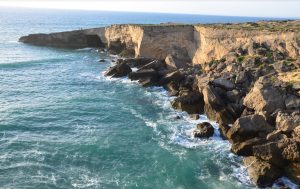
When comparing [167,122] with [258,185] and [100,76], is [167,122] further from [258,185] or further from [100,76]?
[100,76]

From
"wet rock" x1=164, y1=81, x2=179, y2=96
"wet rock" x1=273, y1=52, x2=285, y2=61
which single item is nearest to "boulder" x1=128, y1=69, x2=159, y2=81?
"wet rock" x1=164, y1=81, x2=179, y2=96

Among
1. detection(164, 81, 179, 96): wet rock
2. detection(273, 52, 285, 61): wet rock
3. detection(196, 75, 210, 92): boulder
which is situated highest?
detection(273, 52, 285, 61): wet rock

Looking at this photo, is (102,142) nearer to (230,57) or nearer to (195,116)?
(195,116)

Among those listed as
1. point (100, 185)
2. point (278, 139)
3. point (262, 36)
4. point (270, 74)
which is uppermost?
point (262, 36)

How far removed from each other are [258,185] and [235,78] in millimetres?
18547

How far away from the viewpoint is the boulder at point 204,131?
35281 mm

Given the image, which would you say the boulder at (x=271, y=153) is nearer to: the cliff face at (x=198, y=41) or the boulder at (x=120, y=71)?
the cliff face at (x=198, y=41)

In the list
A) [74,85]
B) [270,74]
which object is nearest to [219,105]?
[270,74]

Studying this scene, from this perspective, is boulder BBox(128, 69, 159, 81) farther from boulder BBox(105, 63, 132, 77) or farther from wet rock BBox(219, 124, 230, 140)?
wet rock BBox(219, 124, 230, 140)

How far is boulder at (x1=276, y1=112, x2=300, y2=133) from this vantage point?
31.4 metres

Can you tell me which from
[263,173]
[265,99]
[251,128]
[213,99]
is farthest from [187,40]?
[263,173]

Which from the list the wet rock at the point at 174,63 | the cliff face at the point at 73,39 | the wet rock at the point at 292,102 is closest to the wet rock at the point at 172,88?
the wet rock at the point at 174,63

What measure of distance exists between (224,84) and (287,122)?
11.3m

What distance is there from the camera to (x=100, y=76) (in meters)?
60.4
